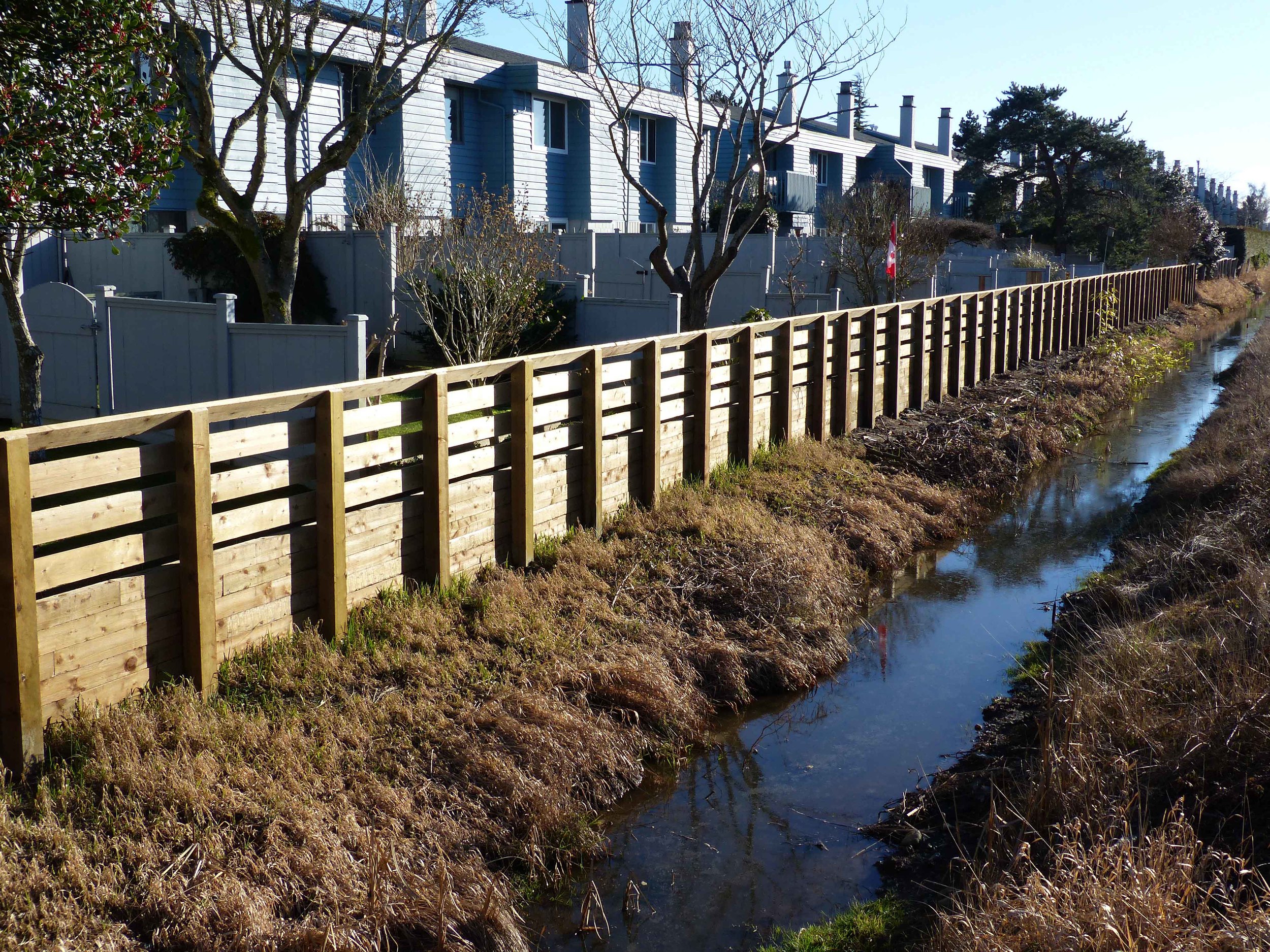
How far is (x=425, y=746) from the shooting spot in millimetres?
5730

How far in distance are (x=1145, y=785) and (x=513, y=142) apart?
26399 mm

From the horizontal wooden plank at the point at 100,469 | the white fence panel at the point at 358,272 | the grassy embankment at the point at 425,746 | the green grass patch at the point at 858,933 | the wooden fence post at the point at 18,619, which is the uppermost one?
the white fence panel at the point at 358,272

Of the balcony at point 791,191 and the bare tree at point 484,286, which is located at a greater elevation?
the balcony at point 791,191

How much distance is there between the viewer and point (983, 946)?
3994mm

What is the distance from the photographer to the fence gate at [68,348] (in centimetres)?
1281

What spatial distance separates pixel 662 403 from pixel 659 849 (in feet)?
15.4

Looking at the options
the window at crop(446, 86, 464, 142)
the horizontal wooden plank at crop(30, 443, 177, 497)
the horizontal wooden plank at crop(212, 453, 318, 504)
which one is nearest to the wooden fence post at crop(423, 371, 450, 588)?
the horizontal wooden plank at crop(212, 453, 318, 504)

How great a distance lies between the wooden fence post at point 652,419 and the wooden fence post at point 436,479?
2.41 m

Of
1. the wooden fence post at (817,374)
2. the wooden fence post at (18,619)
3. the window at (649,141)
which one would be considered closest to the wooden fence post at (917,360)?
the wooden fence post at (817,374)

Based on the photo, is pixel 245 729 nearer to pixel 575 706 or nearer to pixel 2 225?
pixel 575 706

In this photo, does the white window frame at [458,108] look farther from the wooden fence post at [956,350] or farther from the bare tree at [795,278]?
the wooden fence post at [956,350]

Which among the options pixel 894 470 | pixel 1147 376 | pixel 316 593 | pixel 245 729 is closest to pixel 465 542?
pixel 316 593

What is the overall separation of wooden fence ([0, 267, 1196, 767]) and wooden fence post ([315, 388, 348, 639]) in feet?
0.04

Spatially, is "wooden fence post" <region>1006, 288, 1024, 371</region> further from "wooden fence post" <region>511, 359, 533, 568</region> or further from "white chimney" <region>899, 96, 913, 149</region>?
"white chimney" <region>899, 96, 913, 149</region>
